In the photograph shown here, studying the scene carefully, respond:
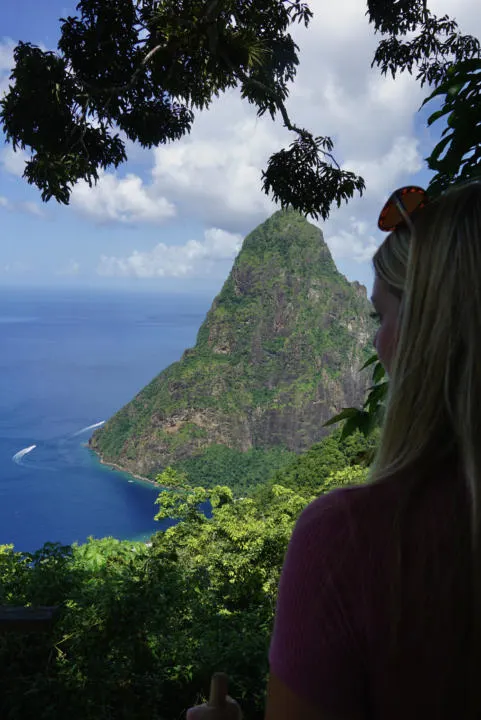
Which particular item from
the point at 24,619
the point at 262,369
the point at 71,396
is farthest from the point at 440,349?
the point at 71,396

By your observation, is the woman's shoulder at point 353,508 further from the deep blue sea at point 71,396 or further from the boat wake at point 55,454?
the boat wake at point 55,454

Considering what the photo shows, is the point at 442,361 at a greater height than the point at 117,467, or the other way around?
the point at 442,361

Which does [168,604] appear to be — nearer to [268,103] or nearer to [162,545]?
[268,103]

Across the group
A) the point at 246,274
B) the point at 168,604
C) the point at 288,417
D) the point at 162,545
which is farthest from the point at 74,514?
the point at 168,604

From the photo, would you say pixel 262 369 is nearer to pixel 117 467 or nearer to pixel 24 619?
pixel 117 467

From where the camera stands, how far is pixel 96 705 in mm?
2031

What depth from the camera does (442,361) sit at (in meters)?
0.34

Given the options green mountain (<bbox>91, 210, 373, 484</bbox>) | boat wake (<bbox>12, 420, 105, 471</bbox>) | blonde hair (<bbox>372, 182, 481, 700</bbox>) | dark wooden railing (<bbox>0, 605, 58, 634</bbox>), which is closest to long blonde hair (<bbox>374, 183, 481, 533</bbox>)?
blonde hair (<bbox>372, 182, 481, 700</bbox>)

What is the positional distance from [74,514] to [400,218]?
28.8 m

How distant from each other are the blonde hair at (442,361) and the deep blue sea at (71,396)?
950 inches

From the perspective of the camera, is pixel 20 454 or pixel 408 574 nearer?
pixel 408 574

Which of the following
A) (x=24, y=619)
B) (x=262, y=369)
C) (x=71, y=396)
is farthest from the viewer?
(x=71, y=396)

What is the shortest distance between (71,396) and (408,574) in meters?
48.1

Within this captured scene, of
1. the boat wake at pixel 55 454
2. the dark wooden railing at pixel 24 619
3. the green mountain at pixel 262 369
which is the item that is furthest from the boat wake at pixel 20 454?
the dark wooden railing at pixel 24 619
